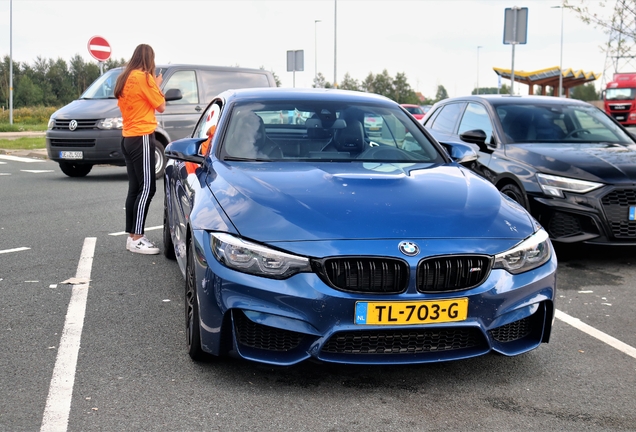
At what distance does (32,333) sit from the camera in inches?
183

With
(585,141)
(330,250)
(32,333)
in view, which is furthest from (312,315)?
(585,141)

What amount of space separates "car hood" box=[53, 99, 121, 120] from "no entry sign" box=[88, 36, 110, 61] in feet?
17.6

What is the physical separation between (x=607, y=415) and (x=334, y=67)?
3777 cm

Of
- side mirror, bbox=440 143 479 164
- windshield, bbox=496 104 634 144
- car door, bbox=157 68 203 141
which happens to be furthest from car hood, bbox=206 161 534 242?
car door, bbox=157 68 203 141

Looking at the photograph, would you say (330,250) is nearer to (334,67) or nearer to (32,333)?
(32,333)

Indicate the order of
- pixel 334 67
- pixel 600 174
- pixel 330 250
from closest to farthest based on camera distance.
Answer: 1. pixel 330 250
2. pixel 600 174
3. pixel 334 67

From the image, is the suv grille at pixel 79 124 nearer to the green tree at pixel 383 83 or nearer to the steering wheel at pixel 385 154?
the steering wheel at pixel 385 154

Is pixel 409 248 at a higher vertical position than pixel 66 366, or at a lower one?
higher

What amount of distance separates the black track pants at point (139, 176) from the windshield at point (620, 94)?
39.0 m

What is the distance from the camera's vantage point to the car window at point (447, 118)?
9.38 m

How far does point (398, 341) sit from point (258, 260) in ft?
2.38

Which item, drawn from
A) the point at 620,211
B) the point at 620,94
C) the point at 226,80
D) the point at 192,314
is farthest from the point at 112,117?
the point at 620,94

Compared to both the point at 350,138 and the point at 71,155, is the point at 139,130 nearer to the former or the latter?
the point at 350,138

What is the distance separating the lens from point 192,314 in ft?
13.3
